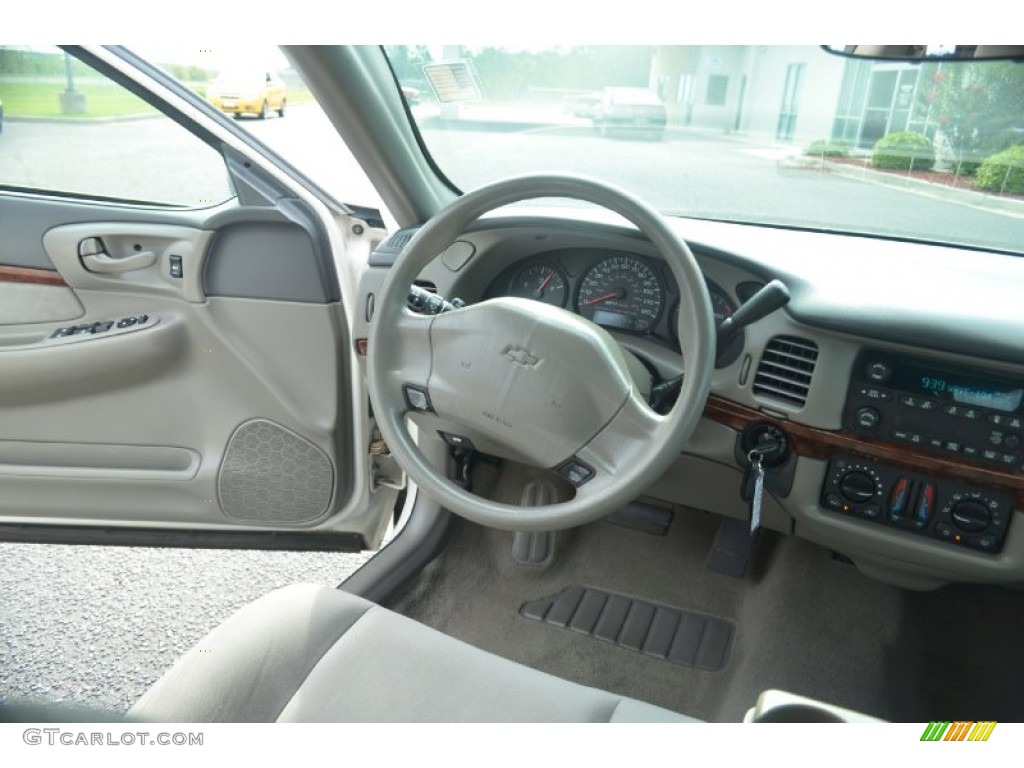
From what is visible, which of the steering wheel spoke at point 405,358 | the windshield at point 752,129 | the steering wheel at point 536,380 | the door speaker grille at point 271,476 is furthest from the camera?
the door speaker grille at point 271,476

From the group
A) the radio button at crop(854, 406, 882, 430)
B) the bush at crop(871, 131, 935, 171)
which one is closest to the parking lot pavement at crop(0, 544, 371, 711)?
the radio button at crop(854, 406, 882, 430)

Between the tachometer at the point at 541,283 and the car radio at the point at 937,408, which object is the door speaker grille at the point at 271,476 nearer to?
the tachometer at the point at 541,283

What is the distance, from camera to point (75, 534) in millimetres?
2248

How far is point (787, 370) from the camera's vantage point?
155cm

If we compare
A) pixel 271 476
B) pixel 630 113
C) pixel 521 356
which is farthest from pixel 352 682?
pixel 630 113

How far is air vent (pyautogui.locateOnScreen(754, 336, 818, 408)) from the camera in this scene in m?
1.52

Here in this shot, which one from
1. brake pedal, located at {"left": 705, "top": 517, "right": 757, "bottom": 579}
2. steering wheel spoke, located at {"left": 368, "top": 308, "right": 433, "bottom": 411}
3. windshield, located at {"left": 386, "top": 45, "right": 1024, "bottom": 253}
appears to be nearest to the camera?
steering wheel spoke, located at {"left": 368, "top": 308, "right": 433, "bottom": 411}

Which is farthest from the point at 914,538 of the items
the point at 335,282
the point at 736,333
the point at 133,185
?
the point at 133,185

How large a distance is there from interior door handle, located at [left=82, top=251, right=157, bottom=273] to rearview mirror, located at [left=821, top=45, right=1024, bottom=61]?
171 centimetres

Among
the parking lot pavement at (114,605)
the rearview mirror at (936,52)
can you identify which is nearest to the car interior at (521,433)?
the parking lot pavement at (114,605)

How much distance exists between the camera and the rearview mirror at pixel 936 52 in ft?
4.04

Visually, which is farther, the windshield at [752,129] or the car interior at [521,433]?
the windshield at [752,129]

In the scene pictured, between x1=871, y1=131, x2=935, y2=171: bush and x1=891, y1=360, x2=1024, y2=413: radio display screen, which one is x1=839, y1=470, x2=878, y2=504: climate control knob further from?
x1=871, y1=131, x2=935, y2=171: bush

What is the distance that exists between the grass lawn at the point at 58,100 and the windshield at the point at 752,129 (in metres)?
0.68
